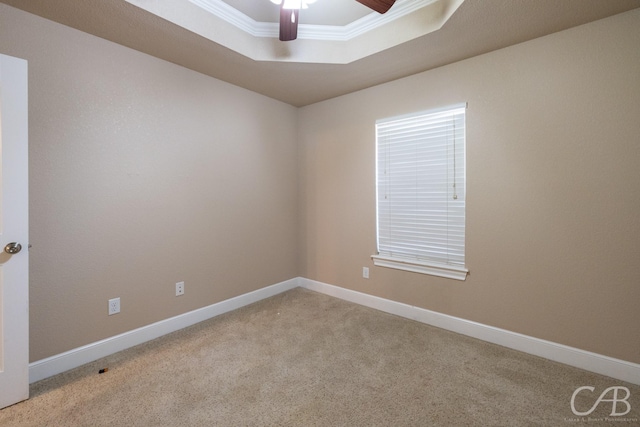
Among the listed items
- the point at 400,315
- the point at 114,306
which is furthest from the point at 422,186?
the point at 114,306

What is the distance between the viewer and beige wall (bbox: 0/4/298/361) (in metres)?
1.95

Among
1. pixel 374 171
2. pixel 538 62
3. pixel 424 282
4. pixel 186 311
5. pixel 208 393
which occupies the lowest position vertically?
pixel 208 393

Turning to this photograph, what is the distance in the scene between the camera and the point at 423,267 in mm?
2822

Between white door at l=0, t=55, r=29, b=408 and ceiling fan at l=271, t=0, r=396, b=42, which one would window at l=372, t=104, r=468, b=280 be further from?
white door at l=0, t=55, r=29, b=408

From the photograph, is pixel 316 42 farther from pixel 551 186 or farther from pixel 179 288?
pixel 179 288

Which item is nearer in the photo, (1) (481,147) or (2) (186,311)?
(1) (481,147)

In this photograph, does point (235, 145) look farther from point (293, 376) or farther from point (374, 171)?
point (293, 376)

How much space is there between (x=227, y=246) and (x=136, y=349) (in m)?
1.19

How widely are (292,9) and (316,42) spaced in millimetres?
918

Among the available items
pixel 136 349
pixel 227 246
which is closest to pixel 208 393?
pixel 136 349

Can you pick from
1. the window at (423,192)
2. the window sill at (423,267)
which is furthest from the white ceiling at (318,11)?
the window sill at (423,267)

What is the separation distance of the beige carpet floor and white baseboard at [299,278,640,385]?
69 millimetres

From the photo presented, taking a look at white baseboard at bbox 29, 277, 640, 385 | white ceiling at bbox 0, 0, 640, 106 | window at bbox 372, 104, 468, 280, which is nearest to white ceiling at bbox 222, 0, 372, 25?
white ceiling at bbox 0, 0, 640, 106

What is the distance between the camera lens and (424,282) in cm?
282
